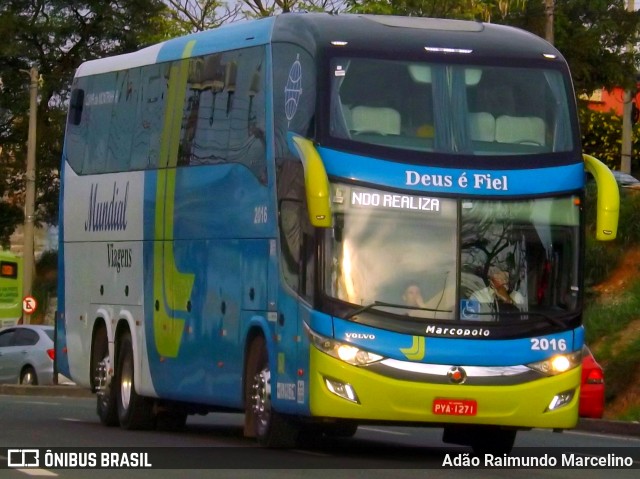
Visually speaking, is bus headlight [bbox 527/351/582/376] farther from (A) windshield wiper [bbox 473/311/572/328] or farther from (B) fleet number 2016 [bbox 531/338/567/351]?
(A) windshield wiper [bbox 473/311/572/328]

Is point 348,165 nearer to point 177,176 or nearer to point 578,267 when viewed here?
point 578,267

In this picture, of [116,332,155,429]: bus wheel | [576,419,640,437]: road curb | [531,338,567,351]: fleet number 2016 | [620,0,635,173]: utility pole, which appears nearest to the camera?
[531,338,567,351]: fleet number 2016

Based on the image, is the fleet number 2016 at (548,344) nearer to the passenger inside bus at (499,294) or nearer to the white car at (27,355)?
the passenger inside bus at (499,294)

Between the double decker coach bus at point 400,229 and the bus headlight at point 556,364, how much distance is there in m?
0.02

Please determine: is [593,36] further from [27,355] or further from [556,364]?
[556,364]

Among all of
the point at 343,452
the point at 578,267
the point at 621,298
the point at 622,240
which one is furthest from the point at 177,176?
the point at 622,240

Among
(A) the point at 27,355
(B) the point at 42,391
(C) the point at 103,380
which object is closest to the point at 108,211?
(C) the point at 103,380

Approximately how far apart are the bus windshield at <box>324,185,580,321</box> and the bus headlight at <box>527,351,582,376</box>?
0.38 meters

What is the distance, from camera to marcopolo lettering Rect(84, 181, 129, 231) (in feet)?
64.2

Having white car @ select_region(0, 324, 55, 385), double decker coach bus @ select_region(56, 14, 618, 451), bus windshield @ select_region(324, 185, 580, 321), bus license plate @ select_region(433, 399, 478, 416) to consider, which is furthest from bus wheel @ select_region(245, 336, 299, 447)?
white car @ select_region(0, 324, 55, 385)

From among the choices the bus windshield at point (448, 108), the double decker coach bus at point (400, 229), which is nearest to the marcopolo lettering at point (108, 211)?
the double decker coach bus at point (400, 229)

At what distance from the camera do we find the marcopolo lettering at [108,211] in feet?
64.2

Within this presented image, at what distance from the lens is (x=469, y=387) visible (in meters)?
14.1

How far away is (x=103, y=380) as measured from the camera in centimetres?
2016
